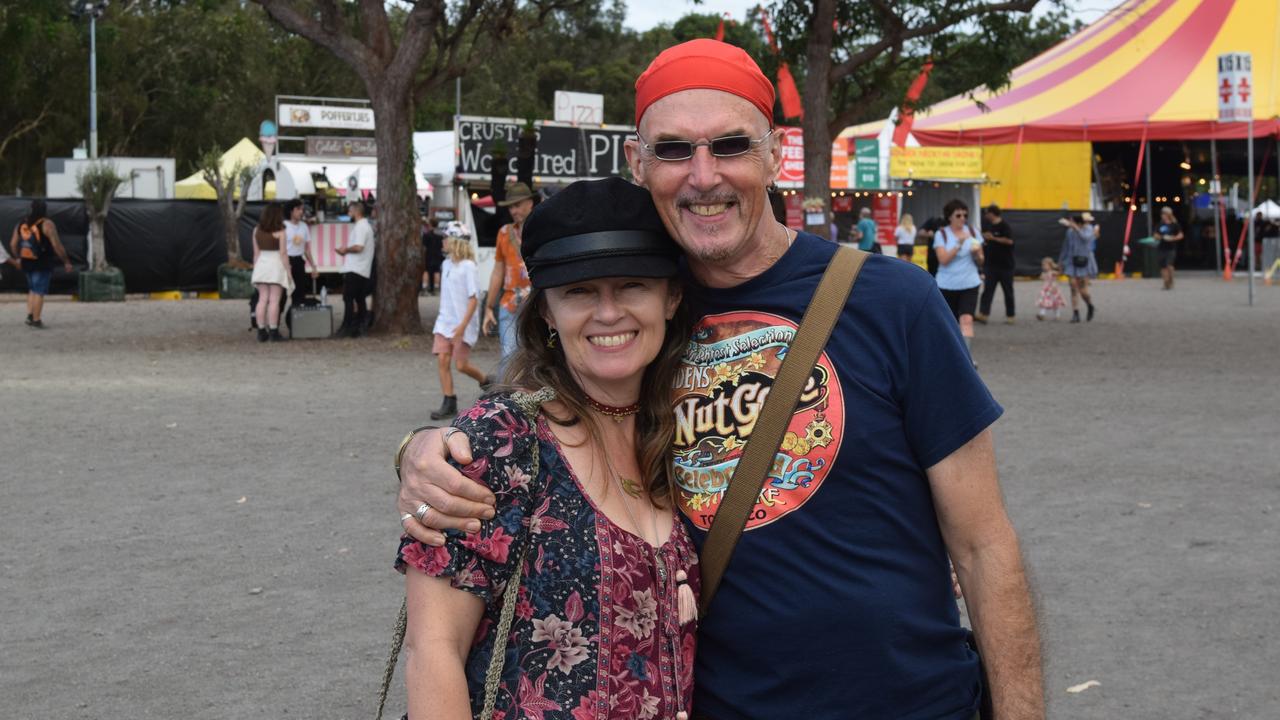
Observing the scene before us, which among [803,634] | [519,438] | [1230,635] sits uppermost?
[519,438]

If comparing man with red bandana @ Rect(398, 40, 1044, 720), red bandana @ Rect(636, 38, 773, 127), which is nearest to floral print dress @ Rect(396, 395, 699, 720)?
man with red bandana @ Rect(398, 40, 1044, 720)

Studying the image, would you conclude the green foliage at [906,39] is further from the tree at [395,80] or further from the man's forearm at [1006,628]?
the man's forearm at [1006,628]

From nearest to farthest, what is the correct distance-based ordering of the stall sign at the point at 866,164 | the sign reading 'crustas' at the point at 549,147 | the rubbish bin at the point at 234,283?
the sign reading 'crustas' at the point at 549,147
the rubbish bin at the point at 234,283
the stall sign at the point at 866,164

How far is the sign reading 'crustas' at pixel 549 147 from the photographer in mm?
20359

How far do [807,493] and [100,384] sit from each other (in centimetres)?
1368

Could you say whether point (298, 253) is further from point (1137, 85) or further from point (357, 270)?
point (1137, 85)

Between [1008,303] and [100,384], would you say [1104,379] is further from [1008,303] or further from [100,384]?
[100,384]

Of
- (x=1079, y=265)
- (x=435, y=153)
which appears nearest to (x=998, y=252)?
(x=1079, y=265)

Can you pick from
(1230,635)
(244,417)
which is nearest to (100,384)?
(244,417)

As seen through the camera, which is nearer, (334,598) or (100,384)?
(334,598)

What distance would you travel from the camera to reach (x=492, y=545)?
7.07ft

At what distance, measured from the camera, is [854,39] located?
66.3 feet

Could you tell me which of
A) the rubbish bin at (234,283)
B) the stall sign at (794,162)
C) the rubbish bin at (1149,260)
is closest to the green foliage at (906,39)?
the stall sign at (794,162)

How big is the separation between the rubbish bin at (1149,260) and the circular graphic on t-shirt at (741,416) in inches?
1530
